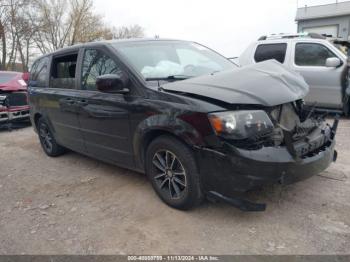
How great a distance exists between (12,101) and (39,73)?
3.51 meters

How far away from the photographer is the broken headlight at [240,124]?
8.91 feet

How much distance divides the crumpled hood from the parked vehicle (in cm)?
381

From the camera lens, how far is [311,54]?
7445 millimetres

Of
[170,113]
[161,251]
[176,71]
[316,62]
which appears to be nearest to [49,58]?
[176,71]

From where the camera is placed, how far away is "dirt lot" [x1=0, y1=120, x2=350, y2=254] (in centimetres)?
275

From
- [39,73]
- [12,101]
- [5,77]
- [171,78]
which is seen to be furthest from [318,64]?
[5,77]

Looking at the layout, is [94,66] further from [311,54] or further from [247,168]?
[311,54]

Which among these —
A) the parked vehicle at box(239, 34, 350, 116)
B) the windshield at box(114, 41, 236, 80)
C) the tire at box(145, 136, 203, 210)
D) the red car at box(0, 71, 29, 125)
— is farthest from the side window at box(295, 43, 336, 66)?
the red car at box(0, 71, 29, 125)

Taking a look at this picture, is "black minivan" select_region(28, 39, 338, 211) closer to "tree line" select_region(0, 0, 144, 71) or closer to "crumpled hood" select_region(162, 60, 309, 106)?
"crumpled hood" select_region(162, 60, 309, 106)

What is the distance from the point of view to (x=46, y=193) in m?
4.09

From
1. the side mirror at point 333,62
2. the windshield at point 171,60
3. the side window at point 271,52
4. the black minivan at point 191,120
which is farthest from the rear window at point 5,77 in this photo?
the side mirror at point 333,62

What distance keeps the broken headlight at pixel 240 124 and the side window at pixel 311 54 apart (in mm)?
5375

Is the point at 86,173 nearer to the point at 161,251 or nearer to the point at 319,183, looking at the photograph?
the point at 161,251

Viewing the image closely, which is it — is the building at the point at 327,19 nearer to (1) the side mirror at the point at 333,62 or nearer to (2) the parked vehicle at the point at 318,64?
(2) the parked vehicle at the point at 318,64
